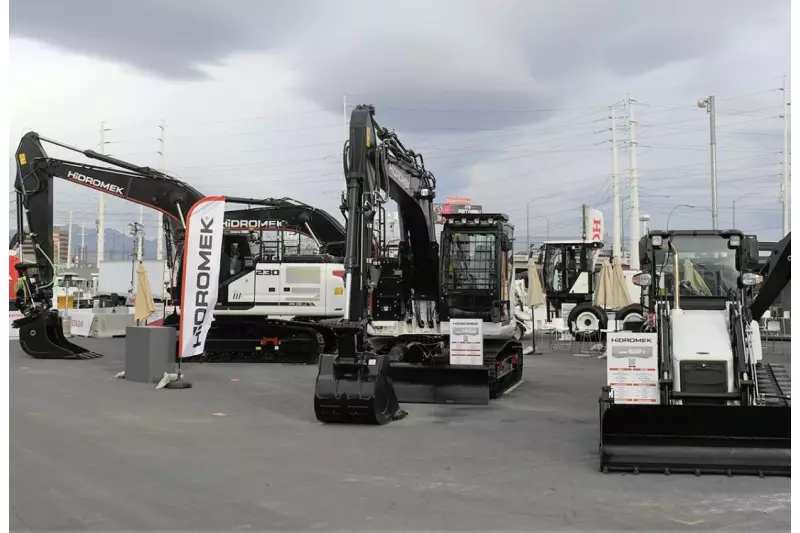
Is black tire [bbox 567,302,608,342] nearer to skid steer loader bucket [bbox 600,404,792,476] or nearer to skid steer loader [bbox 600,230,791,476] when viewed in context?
skid steer loader [bbox 600,230,791,476]

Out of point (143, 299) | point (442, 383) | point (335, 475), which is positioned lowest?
point (335, 475)

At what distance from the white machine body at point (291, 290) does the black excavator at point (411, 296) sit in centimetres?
551

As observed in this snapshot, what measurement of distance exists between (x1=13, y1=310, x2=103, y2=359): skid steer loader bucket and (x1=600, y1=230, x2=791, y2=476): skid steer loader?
14.2 metres

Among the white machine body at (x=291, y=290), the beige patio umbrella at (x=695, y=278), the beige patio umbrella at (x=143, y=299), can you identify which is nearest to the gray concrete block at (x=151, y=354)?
the white machine body at (x=291, y=290)

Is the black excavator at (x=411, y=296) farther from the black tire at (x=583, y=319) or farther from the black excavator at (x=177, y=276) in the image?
the black tire at (x=583, y=319)

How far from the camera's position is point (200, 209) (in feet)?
47.0

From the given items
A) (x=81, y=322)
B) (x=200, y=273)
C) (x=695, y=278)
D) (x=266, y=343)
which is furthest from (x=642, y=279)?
(x=81, y=322)

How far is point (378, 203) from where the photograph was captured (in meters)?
11.5

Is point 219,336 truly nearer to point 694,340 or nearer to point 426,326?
point 426,326

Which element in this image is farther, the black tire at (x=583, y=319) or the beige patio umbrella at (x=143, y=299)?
the black tire at (x=583, y=319)

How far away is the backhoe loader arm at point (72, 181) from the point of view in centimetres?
1950

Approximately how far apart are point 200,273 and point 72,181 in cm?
817

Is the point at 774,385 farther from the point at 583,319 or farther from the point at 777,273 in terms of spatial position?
the point at 583,319

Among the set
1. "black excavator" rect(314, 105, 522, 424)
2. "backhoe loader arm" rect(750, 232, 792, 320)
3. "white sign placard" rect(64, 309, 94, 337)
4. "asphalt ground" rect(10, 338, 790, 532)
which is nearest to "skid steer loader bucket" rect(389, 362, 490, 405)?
"black excavator" rect(314, 105, 522, 424)
